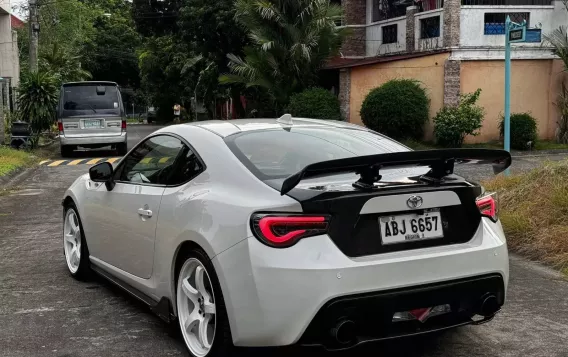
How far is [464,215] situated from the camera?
3.84 metres

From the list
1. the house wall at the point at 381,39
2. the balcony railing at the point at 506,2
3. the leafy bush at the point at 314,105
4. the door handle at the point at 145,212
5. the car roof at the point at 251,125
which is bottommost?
the door handle at the point at 145,212

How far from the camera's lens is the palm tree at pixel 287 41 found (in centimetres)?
2288

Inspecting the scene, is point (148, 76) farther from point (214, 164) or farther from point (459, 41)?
point (214, 164)

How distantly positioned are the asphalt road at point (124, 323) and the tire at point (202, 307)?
262 mm

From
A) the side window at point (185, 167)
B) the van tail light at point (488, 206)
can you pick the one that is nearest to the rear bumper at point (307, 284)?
the van tail light at point (488, 206)

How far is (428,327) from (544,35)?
794 inches

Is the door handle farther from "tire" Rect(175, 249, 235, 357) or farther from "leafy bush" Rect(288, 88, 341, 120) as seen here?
"leafy bush" Rect(288, 88, 341, 120)

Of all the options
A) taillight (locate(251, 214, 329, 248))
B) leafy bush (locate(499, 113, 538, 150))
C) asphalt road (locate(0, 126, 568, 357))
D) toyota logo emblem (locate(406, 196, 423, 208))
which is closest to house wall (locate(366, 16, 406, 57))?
leafy bush (locate(499, 113, 538, 150))

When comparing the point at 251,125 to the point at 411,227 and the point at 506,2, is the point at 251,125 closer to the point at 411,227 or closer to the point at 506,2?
the point at 411,227

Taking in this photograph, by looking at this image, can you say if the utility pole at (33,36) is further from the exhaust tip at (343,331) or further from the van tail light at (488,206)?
the exhaust tip at (343,331)

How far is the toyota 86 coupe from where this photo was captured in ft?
11.2

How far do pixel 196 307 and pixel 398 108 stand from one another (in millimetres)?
17472

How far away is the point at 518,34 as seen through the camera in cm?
1012

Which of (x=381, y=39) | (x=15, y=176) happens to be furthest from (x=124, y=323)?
(x=381, y=39)
